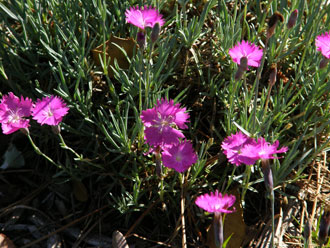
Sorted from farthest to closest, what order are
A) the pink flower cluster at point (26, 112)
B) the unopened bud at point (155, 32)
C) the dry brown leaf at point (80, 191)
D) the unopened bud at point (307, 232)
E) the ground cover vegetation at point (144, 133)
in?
the dry brown leaf at point (80, 191) → the ground cover vegetation at point (144, 133) → the pink flower cluster at point (26, 112) → the unopened bud at point (155, 32) → the unopened bud at point (307, 232)

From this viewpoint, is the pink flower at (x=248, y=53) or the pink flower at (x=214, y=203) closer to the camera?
the pink flower at (x=214, y=203)

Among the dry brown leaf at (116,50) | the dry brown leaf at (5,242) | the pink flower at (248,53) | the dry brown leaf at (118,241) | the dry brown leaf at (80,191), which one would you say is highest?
the dry brown leaf at (116,50)

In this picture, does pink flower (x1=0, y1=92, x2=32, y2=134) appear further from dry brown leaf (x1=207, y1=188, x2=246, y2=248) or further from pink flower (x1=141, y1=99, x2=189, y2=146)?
dry brown leaf (x1=207, y1=188, x2=246, y2=248)

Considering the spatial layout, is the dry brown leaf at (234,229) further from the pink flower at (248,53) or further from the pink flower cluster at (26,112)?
the pink flower cluster at (26,112)

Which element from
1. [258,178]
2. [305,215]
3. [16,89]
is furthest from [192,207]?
[16,89]

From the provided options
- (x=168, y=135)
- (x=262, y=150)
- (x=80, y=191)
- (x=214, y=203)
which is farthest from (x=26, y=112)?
(x=262, y=150)

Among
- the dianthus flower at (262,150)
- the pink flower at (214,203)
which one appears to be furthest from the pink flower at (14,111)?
the dianthus flower at (262,150)
